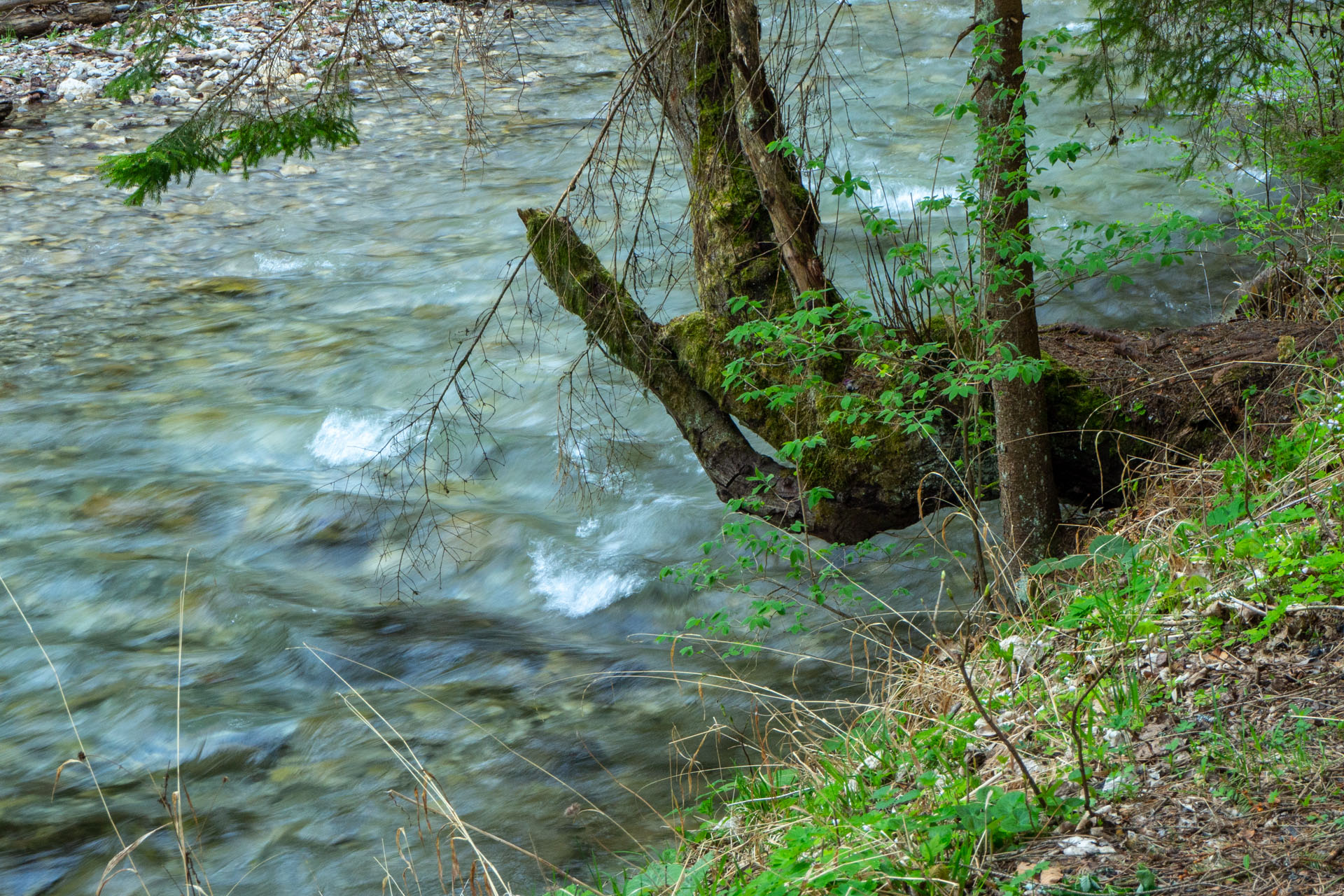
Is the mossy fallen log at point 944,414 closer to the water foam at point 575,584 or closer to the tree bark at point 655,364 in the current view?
the tree bark at point 655,364

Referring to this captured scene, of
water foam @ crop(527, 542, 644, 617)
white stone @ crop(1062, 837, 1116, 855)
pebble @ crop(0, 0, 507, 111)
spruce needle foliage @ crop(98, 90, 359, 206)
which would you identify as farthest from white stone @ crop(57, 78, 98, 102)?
white stone @ crop(1062, 837, 1116, 855)

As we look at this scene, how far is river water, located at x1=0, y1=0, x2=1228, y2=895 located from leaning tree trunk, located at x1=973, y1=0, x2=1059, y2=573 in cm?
119

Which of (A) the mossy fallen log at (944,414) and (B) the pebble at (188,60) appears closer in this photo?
(A) the mossy fallen log at (944,414)

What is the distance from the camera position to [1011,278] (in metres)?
3.77

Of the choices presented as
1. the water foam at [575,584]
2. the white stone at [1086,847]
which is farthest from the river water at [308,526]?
the white stone at [1086,847]

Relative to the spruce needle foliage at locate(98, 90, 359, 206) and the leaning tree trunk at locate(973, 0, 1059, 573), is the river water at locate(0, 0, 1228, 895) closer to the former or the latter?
the leaning tree trunk at locate(973, 0, 1059, 573)

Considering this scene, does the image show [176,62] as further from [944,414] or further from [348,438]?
[944,414]

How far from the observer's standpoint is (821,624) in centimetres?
509

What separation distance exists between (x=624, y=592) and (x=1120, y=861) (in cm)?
386

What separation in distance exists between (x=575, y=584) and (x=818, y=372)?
2.26 meters

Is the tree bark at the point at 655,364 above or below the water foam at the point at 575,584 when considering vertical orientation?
above

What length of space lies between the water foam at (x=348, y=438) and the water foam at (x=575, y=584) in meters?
1.96

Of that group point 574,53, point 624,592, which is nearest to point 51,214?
point 574,53

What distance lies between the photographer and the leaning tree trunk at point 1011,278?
12.1 ft
